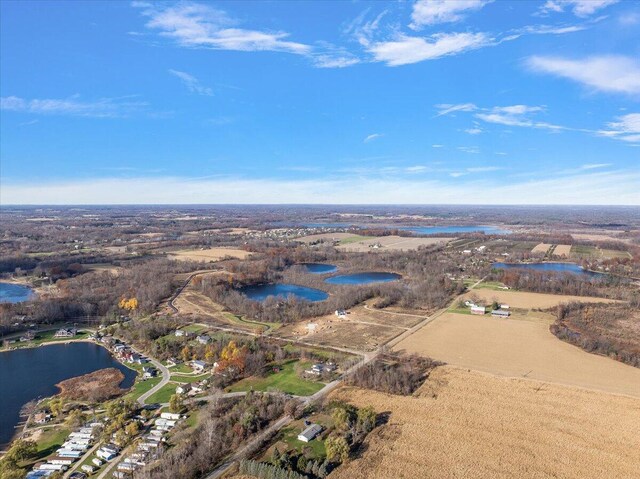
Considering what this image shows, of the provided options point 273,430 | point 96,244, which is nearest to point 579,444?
point 273,430

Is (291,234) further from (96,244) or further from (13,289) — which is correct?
(13,289)

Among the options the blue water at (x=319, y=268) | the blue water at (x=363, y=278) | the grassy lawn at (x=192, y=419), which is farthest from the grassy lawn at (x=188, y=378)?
the blue water at (x=319, y=268)

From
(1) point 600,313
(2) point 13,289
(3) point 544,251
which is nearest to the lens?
(1) point 600,313

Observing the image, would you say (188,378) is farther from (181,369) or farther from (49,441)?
(49,441)

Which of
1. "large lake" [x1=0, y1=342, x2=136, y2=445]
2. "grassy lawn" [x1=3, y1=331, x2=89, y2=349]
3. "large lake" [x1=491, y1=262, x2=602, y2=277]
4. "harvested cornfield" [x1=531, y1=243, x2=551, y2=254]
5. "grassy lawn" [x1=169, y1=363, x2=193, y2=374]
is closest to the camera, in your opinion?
"large lake" [x1=0, y1=342, x2=136, y2=445]

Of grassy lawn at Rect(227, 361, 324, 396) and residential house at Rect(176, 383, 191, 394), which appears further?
grassy lawn at Rect(227, 361, 324, 396)

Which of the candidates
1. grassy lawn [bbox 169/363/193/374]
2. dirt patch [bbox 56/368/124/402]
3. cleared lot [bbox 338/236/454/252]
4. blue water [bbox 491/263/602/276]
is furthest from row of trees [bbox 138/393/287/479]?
cleared lot [bbox 338/236/454/252]

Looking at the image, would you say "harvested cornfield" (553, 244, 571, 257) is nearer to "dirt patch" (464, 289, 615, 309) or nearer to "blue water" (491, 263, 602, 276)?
"blue water" (491, 263, 602, 276)
